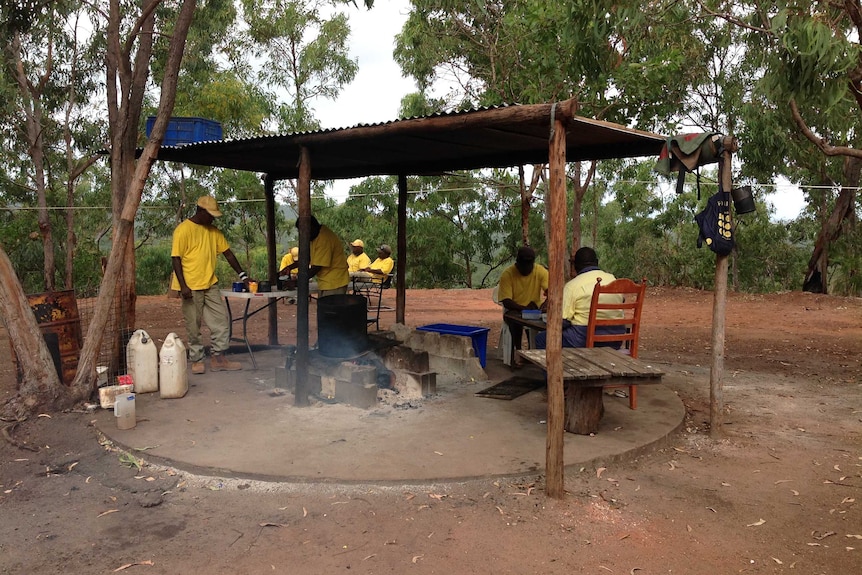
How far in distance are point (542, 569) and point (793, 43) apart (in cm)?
634

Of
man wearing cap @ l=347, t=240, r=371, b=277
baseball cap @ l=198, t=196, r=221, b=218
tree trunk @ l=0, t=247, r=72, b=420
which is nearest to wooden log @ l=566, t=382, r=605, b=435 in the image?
baseball cap @ l=198, t=196, r=221, b=218

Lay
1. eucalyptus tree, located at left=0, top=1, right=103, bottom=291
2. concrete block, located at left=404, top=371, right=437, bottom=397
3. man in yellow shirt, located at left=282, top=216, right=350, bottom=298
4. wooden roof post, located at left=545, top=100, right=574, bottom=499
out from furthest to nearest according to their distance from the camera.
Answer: eucalyptus tree, located at left=0, top=1, right=103, bottom=291
man in yellow shirt, located at left=282, top=216, right=350, bottom=298
concrete block, located at left=404, top=371, right=437, bottom=397
wooden roof post, located at left=545, top=100, right=574, bottom=499

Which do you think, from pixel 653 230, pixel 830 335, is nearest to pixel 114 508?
pixel 830 335

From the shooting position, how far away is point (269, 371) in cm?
673

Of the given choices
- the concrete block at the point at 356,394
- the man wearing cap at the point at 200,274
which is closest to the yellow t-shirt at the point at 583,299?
the concrete block at the point at 356,394

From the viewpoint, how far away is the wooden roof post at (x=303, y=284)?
5480mm

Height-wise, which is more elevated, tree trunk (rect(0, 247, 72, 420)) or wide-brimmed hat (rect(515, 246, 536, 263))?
wide-brimmed hat (rect(515, 246, 536, 263))

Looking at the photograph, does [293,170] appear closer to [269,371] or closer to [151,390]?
[269,371]

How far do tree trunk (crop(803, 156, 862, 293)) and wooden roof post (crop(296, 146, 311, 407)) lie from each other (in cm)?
1542

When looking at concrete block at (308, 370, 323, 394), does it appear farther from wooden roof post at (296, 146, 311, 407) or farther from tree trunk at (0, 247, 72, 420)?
tree trunk at (0, 247, 72, 420)

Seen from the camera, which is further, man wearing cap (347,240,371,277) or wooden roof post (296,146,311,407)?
man wearing cap (347,240,371,277)

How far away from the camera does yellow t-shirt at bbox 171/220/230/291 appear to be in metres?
6.22

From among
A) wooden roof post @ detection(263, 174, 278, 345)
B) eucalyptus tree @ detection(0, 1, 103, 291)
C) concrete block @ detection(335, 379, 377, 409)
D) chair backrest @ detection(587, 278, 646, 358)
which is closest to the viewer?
chair backrest @ detection(587, 278, 646, 358)

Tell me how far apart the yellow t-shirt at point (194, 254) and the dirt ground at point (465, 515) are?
161 cm
